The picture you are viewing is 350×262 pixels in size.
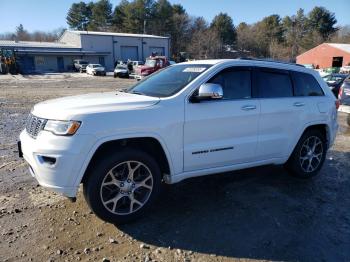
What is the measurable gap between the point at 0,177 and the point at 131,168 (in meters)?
2.70

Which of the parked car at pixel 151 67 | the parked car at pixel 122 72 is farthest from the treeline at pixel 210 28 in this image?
the parked car at pixel 151 67

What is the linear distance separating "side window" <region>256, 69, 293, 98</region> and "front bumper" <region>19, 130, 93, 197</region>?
100 inches

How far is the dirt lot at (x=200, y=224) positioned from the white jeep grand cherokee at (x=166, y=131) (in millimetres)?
382

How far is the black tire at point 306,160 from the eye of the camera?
530cm

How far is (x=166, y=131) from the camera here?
3.84 metres

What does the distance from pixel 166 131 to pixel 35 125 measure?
1419 mm

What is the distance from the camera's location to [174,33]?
265 ft

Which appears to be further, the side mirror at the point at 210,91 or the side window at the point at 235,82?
the side window at the point at 235,82

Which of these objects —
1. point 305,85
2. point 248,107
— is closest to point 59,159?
point 248,107

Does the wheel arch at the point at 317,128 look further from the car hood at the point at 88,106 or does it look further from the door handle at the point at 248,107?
the car hood at the point at 88,106

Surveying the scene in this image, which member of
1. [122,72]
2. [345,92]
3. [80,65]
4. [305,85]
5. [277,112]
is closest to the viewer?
[277,112]

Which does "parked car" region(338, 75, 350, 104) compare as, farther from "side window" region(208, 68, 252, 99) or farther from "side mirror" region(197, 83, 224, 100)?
"side mirror" region(197, 83, 224, 100)

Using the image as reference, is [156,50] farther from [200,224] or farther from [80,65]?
[200,224]

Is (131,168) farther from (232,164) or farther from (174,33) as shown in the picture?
(174,33)
